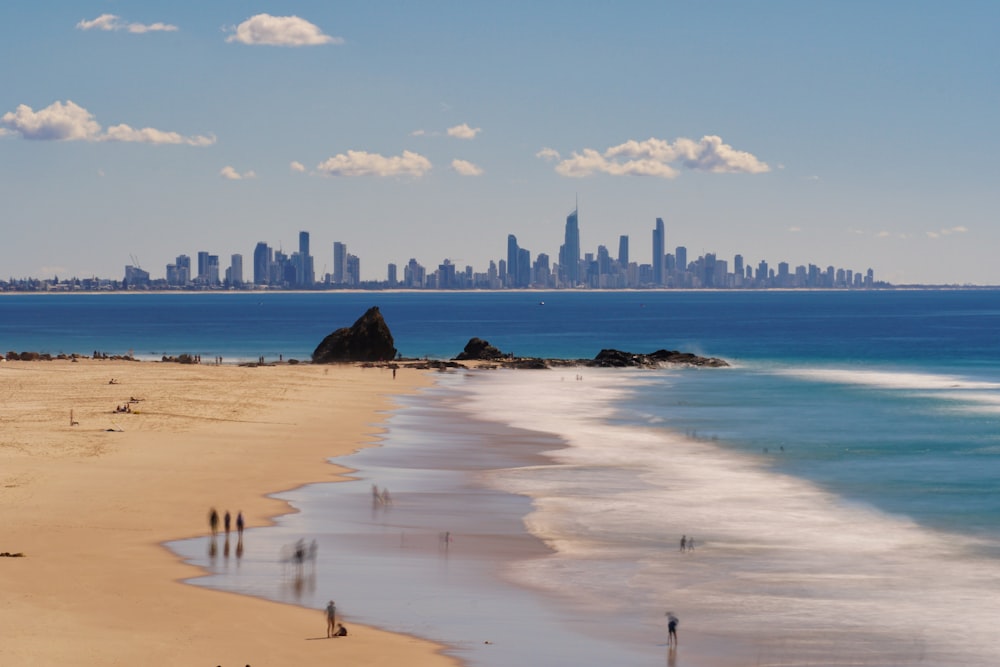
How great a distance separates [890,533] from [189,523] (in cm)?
2260

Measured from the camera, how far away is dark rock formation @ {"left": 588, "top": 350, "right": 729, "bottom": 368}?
122 metres

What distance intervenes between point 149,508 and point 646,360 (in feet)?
294

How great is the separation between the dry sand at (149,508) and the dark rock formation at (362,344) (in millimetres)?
34440

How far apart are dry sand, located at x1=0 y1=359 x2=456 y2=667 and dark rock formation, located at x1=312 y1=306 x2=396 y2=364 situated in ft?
113

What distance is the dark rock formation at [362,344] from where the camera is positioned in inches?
4678

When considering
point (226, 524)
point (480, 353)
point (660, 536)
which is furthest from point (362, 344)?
point (226, 524)

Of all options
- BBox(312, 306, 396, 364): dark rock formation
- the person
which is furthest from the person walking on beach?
BBox(312, 306, 396, 364): dark rock formation

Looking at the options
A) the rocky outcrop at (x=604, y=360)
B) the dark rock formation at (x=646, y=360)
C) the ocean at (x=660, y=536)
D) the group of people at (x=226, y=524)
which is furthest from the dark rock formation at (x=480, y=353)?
the group of people at (x=226, y=524)

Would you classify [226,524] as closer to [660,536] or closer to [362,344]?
[660,536]

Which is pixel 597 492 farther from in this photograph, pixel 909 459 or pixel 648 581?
pixel 909 459

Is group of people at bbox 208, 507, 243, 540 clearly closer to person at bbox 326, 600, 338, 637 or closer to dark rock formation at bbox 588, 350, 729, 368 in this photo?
person at bbox 326, 600, 338, 637

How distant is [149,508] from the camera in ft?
125

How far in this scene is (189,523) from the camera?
119 ft

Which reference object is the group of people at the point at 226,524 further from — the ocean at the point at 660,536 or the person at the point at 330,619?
the person at the point at 330,619
